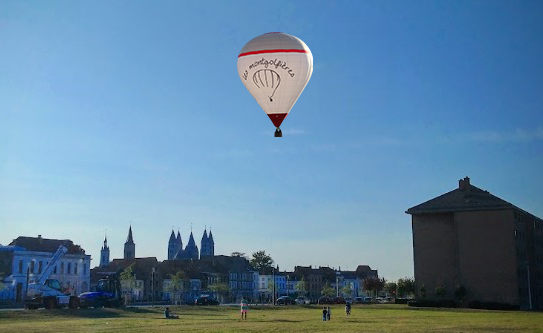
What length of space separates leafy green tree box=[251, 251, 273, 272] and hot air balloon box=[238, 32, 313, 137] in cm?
14672

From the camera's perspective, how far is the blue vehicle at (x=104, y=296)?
59.2 metres

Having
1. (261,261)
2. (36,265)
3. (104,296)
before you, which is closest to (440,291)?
(104,296)

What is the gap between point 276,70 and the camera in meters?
41.7

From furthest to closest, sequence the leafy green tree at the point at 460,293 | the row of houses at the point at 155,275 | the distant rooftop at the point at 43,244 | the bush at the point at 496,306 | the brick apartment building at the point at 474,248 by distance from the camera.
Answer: the distant rooftop at the point at 43,244 < the row of houses at the point at 155,275 < the leafy green tree at the point at 460,293 < the brick apartment building at the point at 474,248 < the bush at the point at 496,306

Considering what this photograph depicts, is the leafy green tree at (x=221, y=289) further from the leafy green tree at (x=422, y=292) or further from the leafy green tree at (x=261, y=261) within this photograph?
the leafy green tree at (x=422, y=292)

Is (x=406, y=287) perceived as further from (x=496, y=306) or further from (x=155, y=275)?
(x=155, y=275)

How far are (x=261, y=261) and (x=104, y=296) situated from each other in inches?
5113

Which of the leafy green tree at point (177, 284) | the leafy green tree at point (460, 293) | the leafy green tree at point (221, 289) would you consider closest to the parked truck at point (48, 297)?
the leafy green tree at point (460, 293)

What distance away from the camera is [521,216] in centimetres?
8544

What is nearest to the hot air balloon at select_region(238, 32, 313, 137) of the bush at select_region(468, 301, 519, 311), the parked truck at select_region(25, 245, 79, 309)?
the parked truck at select_region(25, 245, 79, 309)

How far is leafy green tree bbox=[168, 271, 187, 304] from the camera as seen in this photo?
385 ft

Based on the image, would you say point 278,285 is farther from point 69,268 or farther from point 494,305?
point 494,305

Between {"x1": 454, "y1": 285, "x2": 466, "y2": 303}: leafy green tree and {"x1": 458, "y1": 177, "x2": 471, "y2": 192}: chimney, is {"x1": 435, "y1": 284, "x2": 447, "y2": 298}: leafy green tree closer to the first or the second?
{"x1": 454, "y1": 285, "x2": 466, "y2": 303}: leafy green tree

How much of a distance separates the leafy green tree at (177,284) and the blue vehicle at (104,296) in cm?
5037
